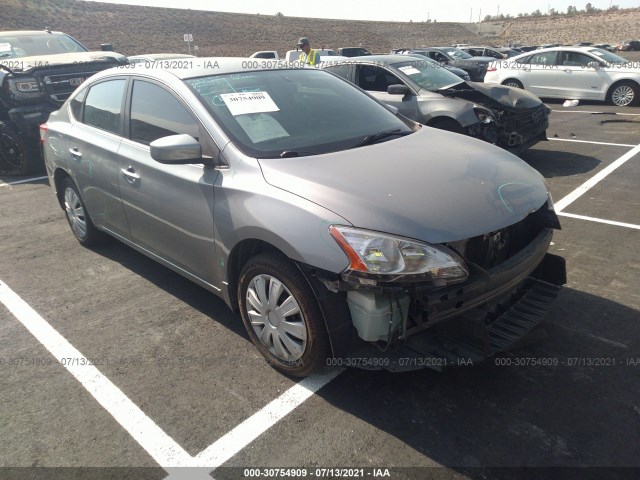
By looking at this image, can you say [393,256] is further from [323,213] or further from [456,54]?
[456,54]

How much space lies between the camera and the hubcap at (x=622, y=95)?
12.7m

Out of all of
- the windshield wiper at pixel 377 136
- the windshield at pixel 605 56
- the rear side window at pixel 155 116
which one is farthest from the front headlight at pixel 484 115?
the windshield at pixel 605 56

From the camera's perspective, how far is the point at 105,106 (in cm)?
422

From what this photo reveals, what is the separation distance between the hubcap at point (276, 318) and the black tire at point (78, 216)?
2.59 m

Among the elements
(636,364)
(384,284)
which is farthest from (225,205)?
(636,364)

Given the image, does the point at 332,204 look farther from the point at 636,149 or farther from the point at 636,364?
the point at 636,149

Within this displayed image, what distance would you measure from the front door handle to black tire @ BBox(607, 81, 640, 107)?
43.6 ft

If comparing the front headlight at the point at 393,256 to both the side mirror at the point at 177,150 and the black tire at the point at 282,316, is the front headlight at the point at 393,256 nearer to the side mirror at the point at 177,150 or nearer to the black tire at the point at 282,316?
the black tire at the point at 282,316

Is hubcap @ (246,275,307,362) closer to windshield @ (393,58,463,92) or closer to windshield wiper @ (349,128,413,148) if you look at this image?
windshield wiper @ (349,128,413,148)

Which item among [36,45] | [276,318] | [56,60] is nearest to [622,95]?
[56,60]

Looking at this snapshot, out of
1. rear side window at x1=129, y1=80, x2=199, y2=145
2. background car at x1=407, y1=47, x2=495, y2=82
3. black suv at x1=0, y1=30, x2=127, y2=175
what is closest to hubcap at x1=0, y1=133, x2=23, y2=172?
black suv at x1=0, y1=30, x2=127, y2=175

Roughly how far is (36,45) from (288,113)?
842 centimetres

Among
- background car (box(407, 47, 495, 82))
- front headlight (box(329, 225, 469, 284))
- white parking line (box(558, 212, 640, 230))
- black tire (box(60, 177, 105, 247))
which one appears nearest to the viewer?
front headlight (box(329, 225, 469, 284))

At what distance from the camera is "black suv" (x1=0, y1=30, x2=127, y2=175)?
303 inches
